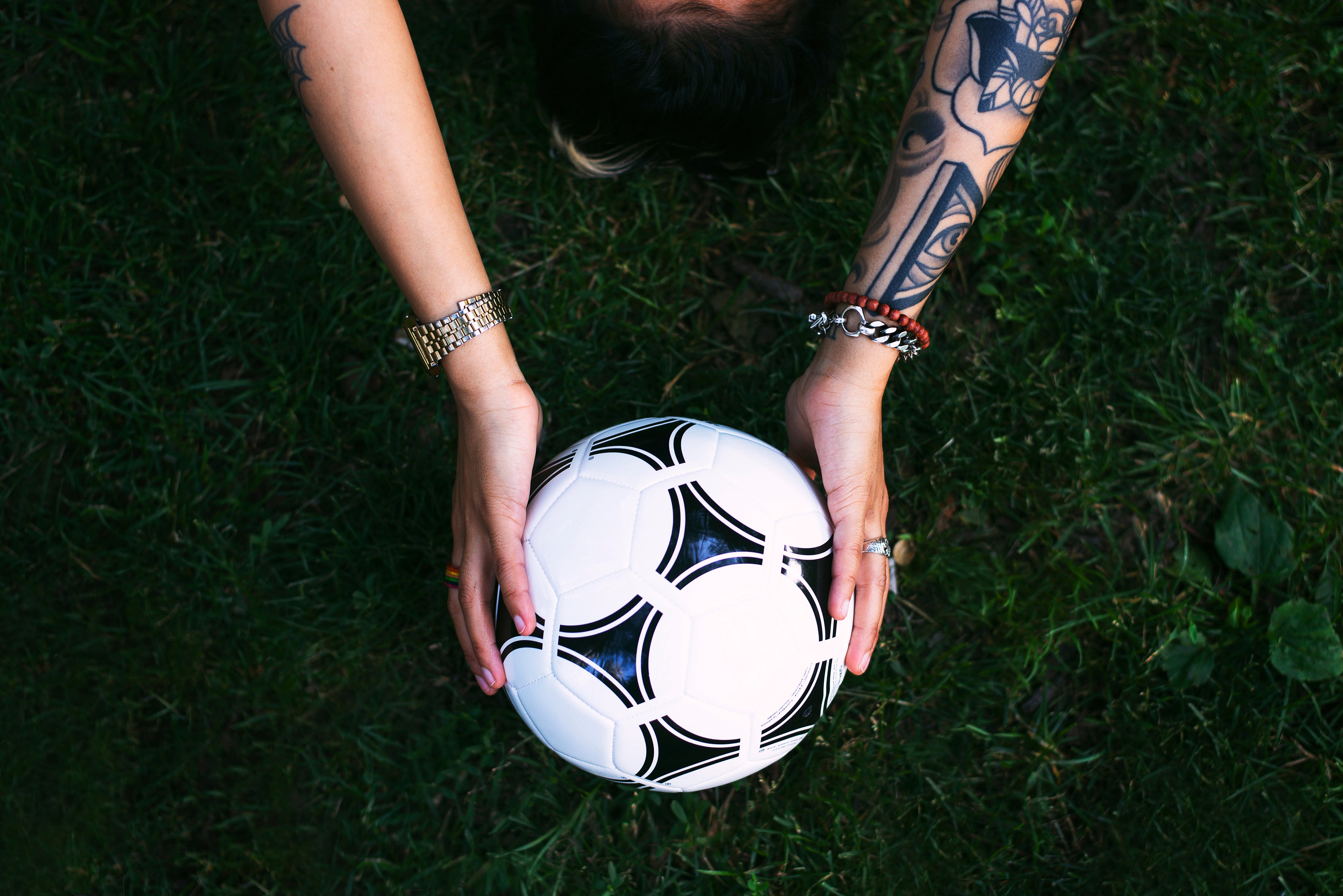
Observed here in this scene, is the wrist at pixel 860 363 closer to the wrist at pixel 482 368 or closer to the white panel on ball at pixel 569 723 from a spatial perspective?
the wrist at pixel 482 368

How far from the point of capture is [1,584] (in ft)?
9.55

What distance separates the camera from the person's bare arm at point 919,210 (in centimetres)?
214

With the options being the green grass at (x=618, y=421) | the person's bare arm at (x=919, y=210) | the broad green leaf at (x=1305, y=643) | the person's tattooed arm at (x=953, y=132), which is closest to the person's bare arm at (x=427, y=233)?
the green grass at (x=618, y=421)

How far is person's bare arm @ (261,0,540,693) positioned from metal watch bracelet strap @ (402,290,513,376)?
0.06 ft

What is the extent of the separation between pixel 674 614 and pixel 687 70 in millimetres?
1424

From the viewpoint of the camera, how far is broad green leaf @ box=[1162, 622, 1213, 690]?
2844mm

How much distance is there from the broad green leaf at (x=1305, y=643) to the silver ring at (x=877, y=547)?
5.27 feet

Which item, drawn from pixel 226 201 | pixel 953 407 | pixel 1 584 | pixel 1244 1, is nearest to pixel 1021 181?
pixel 953 407

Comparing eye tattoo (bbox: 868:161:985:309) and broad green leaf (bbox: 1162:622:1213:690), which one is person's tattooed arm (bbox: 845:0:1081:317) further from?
broad green leaf (bbox: 1162:622:1213:690)

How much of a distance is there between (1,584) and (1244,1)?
16.7 ft

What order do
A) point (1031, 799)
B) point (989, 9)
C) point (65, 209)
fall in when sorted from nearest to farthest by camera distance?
1. point (989, 9)
2. point (1031, 799)
3. point (65, 209)

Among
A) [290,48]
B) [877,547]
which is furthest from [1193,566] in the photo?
[290,48]

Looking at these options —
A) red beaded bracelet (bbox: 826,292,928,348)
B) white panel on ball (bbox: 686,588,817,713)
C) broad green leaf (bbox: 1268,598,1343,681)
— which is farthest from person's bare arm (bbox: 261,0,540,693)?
broad green leaf (bbox: 1268,598,1343,681)

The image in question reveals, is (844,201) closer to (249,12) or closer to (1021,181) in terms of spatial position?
(1021,181)
